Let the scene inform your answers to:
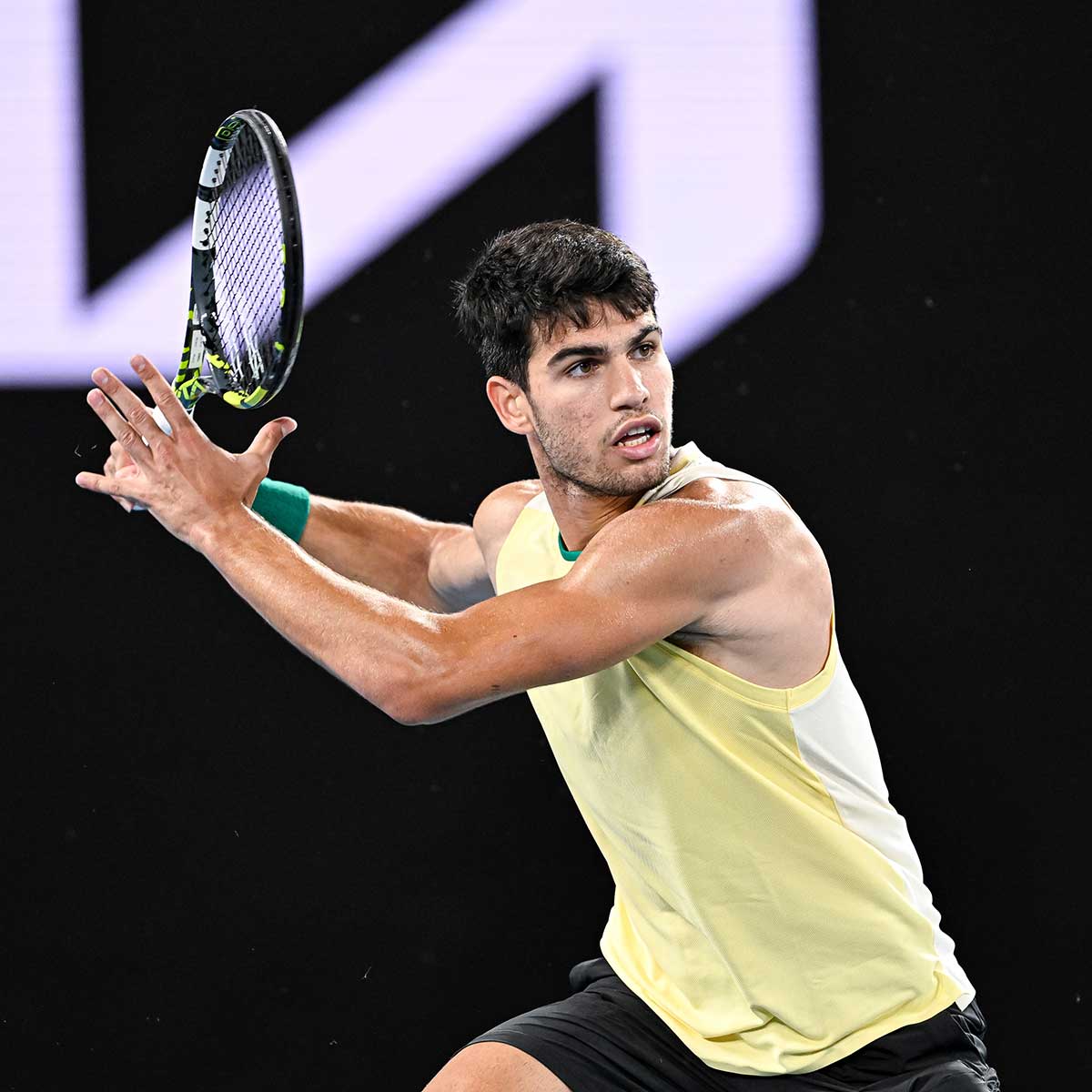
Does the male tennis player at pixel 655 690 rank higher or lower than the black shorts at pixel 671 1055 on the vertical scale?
higher

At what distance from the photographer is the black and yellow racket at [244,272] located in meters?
2.11

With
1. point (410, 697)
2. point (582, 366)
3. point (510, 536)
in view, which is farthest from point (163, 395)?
point (510, 536)

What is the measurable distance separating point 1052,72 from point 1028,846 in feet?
4.99

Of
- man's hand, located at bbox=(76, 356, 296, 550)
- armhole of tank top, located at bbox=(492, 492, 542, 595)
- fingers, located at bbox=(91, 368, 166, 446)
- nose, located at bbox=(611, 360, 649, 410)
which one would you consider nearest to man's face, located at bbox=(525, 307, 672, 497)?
nose, located at bbox=(611, 360, 649, 410)

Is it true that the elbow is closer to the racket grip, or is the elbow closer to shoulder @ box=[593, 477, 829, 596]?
shoulder @ box=[593, 477, 829, 596]

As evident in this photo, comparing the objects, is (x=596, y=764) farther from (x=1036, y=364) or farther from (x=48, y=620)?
(x=1036, y=364)

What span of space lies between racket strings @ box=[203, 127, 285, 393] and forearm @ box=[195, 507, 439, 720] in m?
0.22

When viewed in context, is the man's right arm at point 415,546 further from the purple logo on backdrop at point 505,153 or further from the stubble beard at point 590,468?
the purple logo on backdrop at point 505,153

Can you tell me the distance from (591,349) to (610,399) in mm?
78

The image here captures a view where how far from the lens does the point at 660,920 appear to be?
2445 mm

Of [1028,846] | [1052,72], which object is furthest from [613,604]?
[1052,72]

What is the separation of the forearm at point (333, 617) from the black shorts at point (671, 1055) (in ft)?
2.05

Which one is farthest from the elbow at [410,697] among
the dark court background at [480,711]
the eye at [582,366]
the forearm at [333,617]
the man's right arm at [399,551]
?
the dark court background at [480,711]

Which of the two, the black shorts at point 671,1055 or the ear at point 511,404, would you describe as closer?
the black shorts at point 671,1055
